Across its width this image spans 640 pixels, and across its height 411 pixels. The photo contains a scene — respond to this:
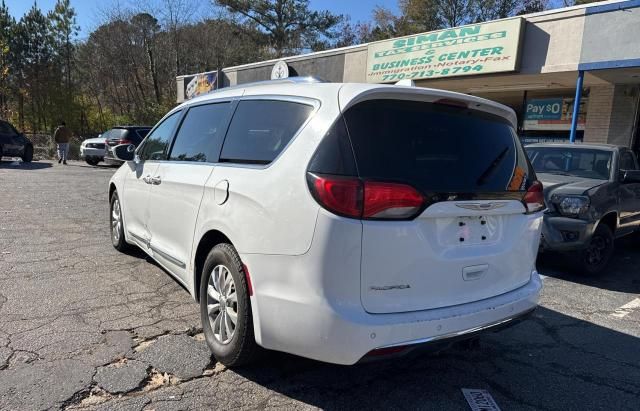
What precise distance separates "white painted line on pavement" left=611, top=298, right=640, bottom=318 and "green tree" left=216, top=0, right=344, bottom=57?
34.0m

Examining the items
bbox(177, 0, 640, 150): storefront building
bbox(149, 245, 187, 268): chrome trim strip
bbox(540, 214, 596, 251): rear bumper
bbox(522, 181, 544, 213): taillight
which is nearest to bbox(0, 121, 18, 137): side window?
bbox(177, 0, 640, 150): storefront building

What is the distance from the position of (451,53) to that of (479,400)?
11.2m

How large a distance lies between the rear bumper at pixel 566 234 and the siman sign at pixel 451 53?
273 inches

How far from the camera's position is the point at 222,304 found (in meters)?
3.21

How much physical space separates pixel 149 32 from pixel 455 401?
33561mm

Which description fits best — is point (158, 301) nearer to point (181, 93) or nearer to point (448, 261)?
point (448, 261)

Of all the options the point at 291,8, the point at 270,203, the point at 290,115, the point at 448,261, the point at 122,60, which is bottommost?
the point at 448,261

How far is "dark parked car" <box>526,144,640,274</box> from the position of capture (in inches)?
222

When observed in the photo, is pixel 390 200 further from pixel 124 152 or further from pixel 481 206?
pixel 124 152

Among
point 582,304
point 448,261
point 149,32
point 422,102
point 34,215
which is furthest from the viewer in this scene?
point 149,32

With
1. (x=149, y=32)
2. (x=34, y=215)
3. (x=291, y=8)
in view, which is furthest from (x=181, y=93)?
(x=34, y=215)

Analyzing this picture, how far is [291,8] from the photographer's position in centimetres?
3691

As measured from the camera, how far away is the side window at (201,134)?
369cm

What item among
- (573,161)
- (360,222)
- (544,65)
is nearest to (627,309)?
(573,161)
